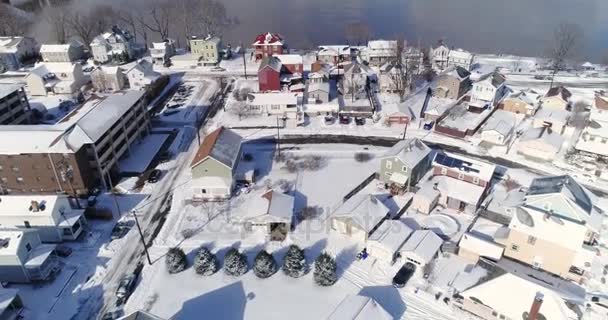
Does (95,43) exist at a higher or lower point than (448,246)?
higher

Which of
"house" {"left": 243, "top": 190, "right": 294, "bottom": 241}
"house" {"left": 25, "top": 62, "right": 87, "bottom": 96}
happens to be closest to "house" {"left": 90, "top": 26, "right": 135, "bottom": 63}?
"house" {"left": 25, "top": 62, "right": 87, "bottom": 96}

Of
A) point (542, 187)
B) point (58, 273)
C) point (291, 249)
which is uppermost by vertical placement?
point (542, 187)

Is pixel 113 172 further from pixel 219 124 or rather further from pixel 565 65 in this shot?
pixel 565 65

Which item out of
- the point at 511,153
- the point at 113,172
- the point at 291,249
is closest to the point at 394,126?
the point at 511,153

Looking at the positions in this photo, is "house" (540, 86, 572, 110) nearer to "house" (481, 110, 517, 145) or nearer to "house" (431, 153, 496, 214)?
"house" (481, 110, 517, 145)

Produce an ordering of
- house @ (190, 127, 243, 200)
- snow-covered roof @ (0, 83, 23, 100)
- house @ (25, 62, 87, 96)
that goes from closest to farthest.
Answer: house @ (190, 127, 243, 200), snow-covered roof @ (0, 83, 23, 100), house @ (25, 62, 87, 96)

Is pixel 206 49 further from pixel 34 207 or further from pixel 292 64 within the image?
pixel 34 207

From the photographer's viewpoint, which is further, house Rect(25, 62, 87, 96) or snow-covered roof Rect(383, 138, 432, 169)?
house Rect(25, 62, 87, 96)
